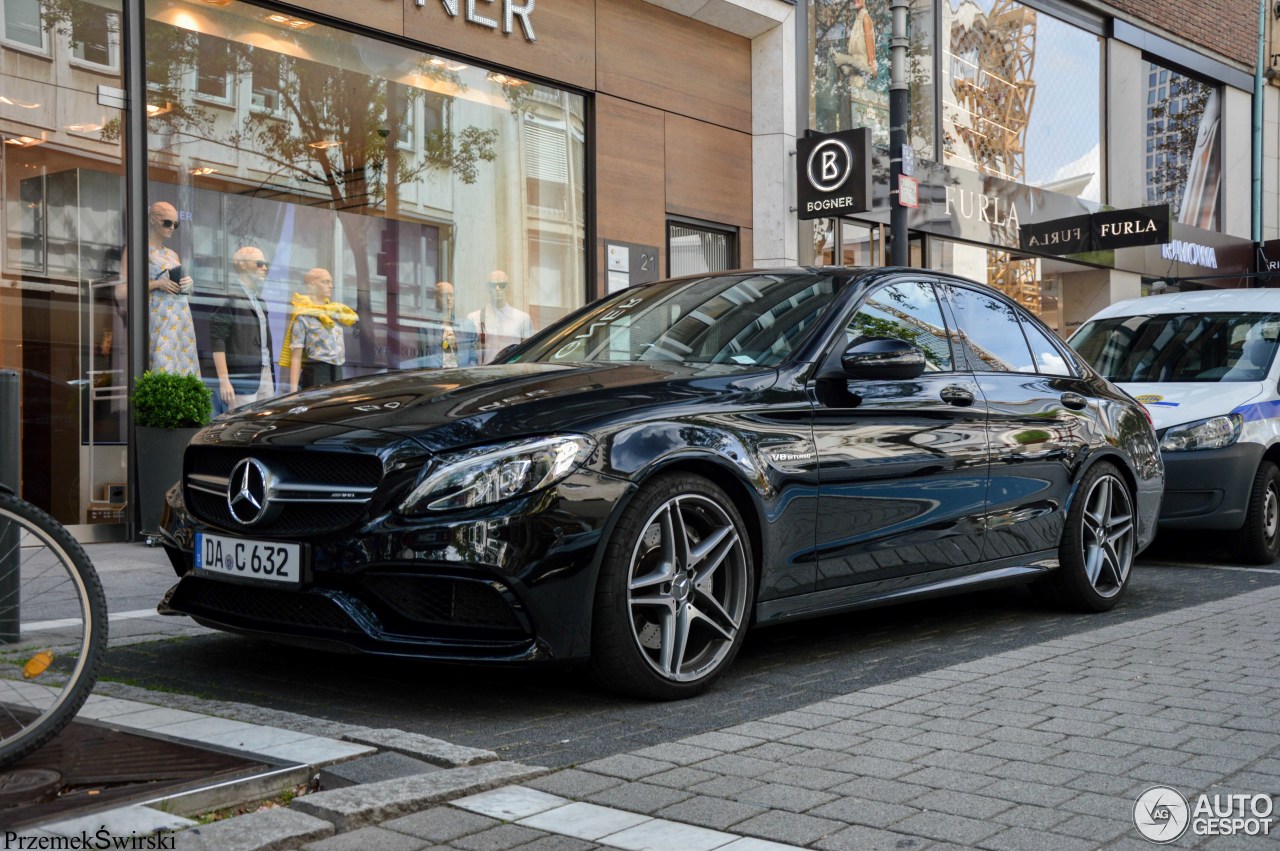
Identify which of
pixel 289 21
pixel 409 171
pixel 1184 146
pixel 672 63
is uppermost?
pixel 1184 146

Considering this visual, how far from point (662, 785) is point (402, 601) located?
100 centimetres

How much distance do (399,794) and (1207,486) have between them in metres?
6.62

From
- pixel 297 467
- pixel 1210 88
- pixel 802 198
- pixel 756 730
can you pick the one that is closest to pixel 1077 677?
pixel 756 730

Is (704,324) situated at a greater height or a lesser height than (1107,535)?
greater

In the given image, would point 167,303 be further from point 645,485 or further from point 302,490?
point 645,485

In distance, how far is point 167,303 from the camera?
32.0 feet

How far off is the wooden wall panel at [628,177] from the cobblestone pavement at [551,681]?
7621 mm

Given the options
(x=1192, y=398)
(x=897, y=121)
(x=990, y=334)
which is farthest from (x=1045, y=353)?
Answer: (x=897, y=121)

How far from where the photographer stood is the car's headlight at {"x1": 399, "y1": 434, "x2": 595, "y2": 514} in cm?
398

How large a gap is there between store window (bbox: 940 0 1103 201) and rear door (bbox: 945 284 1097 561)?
39.9ft

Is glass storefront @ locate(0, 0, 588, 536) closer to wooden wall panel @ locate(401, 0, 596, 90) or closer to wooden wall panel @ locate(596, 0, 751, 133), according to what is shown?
wooden wall panel @ locate(401, 0, 596, 90)

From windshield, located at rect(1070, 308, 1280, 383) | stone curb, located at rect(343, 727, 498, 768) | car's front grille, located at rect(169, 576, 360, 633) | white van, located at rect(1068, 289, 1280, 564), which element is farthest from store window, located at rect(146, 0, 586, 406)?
stone curb, located at rect(343, 727, 498, 768)

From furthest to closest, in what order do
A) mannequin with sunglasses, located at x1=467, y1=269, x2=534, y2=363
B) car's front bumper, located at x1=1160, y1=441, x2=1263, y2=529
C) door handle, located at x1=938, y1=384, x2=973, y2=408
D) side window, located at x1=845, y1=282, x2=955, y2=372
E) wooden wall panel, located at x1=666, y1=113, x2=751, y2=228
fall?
1. wooden wall panel, located at x1=666, y1=113, x2=751, y2=228
2. mannequin with sunglasses, located at x1=467, y1=269, x2=534, y2=363
3. car's front bumper, located at x1=1160, y1=441, x2=1263, y2=529
4. door handle, located at x1=938, y1=384, x2=973, y2=408
5. side window, located at x1=845, y1=282, x2=955, y2=372

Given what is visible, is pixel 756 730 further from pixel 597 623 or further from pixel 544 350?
pixel 544 350
